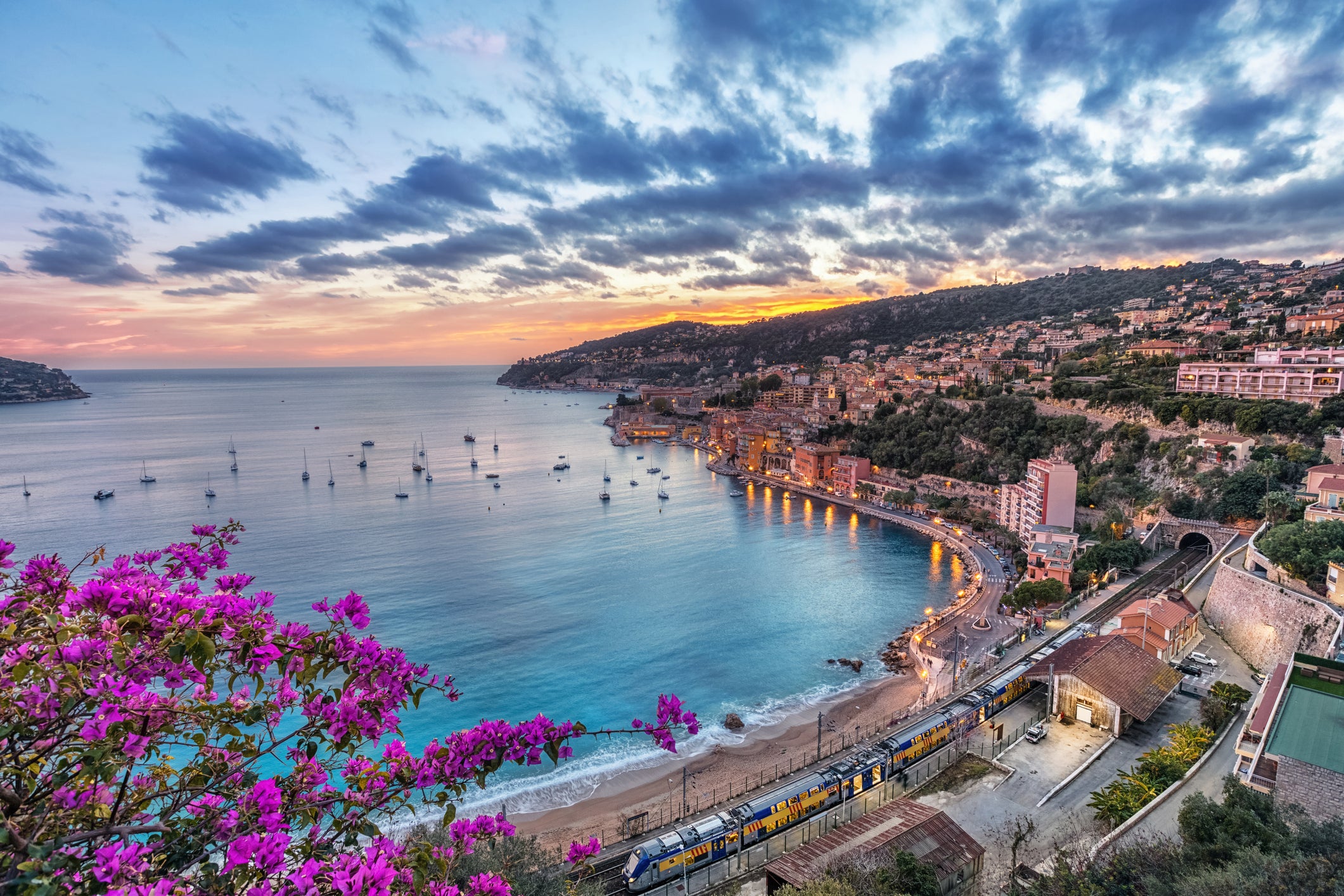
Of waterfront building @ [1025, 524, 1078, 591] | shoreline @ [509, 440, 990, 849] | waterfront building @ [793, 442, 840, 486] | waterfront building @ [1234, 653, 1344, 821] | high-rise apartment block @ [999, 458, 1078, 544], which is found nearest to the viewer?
waterfront building @ [1234, 653, 1344, 821]

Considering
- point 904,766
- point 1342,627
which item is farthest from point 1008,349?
point 904,766

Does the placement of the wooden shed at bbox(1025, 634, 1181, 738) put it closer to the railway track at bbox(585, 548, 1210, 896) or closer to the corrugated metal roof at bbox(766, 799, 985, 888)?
the railway track at bbox(585, 548, 1210, 896)

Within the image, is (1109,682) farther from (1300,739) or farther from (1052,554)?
(1052,554)

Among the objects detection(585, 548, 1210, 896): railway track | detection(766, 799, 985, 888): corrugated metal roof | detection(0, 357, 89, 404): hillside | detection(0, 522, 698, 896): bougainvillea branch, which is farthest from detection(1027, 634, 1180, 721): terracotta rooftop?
detection(0, 357, 89, 404): hillside

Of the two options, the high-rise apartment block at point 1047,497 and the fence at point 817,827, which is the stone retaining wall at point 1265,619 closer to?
the fence at point 817,827

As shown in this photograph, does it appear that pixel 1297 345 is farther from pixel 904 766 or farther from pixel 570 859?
pixel 570 859

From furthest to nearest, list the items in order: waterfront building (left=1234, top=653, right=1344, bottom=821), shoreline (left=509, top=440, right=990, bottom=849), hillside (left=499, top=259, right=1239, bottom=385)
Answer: hillside (left=499, top=259, right=1239, bottom=385) → shoreline (left=509, top=440, right=990, bottom=849) → waterfront building (left=1234, top=653, right=1344, bottom=821)

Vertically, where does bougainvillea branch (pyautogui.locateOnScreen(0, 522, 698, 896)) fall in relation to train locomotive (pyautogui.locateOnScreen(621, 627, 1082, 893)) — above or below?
above
